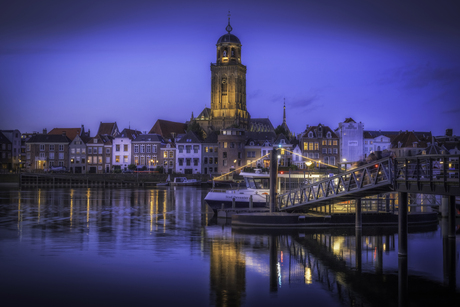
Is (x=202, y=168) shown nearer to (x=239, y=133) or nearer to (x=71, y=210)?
(x=239, y=133)

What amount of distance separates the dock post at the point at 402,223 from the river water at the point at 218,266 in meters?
0.68

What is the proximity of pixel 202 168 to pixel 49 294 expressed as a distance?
10399 centimetres

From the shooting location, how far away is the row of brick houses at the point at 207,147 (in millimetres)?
110938

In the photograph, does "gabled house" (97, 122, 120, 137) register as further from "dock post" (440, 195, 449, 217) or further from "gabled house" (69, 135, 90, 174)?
"dock post" (440, 195, 449, 217)

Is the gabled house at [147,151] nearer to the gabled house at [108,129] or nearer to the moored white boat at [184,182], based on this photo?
the gabled house at [108,129]

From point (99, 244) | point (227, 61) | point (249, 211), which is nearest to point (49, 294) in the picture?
point (99, 244)

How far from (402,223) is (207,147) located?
10066 cm

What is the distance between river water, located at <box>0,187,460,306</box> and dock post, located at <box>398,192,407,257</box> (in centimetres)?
68

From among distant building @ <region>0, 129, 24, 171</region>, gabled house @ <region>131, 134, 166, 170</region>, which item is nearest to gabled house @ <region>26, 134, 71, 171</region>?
distant building @ <region>0, 129, 24, 171</region>

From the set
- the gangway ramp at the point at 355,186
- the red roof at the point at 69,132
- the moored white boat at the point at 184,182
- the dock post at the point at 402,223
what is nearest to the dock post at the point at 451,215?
the gangway ramp at the point at 355,186

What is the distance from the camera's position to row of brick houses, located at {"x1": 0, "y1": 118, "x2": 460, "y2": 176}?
111 meters

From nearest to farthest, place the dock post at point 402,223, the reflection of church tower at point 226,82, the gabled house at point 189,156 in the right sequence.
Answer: the dock post at point 402,223 < the gabled house at point 189,156 < the reflection of church tower at point 226,82

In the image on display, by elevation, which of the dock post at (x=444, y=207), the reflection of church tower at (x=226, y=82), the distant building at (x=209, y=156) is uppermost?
the reflection of church tower at (x=226, y=82)

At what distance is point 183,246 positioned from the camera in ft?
88.9
